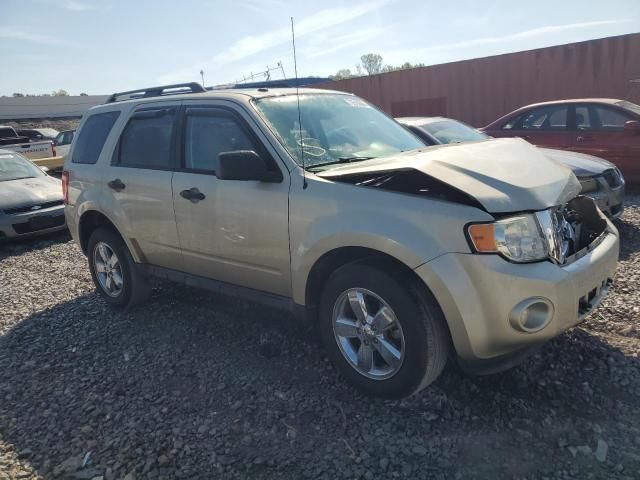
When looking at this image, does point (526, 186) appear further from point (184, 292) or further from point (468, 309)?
point (184, 292)

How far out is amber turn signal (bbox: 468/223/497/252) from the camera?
8.12 feet

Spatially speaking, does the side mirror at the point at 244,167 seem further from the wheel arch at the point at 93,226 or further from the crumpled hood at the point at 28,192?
the crumpled hood at the point at 28,192

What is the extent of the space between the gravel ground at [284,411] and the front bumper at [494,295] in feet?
1.43

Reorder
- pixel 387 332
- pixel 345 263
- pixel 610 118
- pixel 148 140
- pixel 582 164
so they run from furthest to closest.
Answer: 1. pixel 610 118
2. pixel 582 164
3. pixel 148 140
4. pixel 345 263
5. pixel 387 332

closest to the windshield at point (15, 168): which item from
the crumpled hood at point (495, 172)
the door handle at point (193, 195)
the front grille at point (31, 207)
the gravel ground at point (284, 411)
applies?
the front grille at point (31, 207)

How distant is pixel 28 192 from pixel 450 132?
6513 millimetres

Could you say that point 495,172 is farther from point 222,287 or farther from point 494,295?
point 222,287

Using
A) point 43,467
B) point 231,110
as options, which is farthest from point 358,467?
point 231,110

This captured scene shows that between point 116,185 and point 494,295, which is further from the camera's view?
point 116,185

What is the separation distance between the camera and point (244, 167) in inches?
122

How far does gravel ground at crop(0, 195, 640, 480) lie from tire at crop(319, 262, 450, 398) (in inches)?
7.2

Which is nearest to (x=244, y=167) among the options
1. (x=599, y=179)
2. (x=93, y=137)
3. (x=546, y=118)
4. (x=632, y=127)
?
(x=93, y=137)

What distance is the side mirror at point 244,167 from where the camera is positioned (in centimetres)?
306

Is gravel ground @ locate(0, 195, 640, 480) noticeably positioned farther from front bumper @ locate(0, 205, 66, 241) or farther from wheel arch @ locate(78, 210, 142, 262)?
front bumper @ locate(0, 205, 66, 241)
